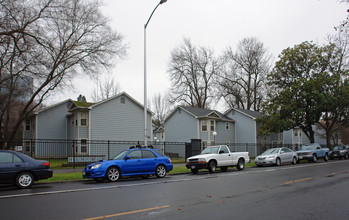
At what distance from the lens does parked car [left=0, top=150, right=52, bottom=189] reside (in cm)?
1111

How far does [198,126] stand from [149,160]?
25.4 metres

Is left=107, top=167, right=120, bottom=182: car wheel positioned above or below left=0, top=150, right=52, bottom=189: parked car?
below

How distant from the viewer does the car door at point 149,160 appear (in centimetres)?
1473

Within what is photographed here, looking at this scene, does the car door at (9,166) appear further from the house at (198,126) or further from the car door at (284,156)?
the house at (198,126)

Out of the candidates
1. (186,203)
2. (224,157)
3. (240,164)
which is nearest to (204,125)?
(240,164)

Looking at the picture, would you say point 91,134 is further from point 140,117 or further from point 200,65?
point 200,65

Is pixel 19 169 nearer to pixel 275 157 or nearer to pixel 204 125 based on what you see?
pixel 275 157

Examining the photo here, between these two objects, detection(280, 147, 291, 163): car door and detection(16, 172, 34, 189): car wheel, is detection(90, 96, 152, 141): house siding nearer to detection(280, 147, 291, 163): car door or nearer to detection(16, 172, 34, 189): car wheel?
detection(280, 147, 291, 163): car door

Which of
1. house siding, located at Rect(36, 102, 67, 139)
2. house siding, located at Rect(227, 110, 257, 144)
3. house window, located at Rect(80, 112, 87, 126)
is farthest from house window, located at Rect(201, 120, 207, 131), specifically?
house siding, located at Rect(36, 102, 67, 139)

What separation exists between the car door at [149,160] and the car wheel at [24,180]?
5.02 m

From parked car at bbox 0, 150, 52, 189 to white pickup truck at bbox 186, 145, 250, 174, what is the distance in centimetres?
872

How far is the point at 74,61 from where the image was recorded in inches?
1040

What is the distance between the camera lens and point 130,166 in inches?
557

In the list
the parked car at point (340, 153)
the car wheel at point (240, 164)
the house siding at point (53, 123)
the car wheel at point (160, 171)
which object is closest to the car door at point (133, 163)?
the car wheel at point (160, 171)
